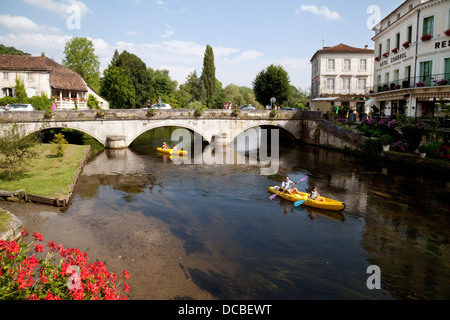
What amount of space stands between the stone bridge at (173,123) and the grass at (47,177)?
20.4 feet

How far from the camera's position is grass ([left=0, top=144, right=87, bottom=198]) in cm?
1666

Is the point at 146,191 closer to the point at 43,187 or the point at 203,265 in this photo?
the point at 43,187

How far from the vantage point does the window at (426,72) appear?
2592cm

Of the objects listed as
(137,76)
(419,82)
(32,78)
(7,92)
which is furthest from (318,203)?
(137,76)

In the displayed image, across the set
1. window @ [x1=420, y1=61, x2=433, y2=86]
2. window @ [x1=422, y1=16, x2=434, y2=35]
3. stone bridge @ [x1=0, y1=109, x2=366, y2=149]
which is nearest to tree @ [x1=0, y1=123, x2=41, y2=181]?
stone bridge @ [x1=0, y1=109, x2=366, y2=149]

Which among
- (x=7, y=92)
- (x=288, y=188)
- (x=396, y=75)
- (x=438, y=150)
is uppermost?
(x=396, y=75)

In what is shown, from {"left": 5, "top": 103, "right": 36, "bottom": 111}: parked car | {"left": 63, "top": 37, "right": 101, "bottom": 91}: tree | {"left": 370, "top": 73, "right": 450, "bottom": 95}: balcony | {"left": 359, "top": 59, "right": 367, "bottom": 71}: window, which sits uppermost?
{"left": 63, "top": 37, "right": 101, "bottom": 91}: tree

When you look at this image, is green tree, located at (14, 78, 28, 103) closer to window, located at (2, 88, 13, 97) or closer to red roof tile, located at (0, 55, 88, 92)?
window, located at (2, 88, 13, 97)

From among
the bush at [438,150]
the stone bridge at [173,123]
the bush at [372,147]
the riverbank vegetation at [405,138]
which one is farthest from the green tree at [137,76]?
the bush at [438,150]

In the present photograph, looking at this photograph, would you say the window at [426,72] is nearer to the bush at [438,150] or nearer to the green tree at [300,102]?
the bush at [438,150]

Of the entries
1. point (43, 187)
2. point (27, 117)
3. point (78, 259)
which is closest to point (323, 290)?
point (78, 259)

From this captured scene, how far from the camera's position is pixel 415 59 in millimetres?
27172

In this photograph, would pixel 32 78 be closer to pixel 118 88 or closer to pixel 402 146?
pixel 118 88

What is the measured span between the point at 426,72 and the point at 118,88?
43407mm
